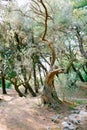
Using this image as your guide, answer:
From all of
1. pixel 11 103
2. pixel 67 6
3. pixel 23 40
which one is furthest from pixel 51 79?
pixel 23 40

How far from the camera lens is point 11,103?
1245 cm

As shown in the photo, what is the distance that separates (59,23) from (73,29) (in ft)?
4.21

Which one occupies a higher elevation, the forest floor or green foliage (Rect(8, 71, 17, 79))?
green foliage (Rect(8, 71, 17, 79))

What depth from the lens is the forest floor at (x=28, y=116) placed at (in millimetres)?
9320

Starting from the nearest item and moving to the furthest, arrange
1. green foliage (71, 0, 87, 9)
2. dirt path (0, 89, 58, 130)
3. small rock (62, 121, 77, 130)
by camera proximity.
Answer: dirt path (0, 89, 58, 130)
small rock (62, 121, 77, 130)
green foliage (71, 0, 87, 9)

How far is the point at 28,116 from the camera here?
1044cm

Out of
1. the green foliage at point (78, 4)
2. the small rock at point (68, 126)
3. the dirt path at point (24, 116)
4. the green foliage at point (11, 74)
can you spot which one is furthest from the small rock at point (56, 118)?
the green foliage at point (78, 4)

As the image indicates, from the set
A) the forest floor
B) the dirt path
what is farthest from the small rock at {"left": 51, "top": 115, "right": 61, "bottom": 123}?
the dirt path

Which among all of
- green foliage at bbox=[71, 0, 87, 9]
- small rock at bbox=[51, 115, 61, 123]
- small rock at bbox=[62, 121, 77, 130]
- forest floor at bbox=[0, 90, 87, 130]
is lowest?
small rock at bbox=[62, 121, 77, 130]

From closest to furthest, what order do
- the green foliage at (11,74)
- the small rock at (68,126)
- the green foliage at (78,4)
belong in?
the small rock at (68,126) → the green foliage at (78,4) → the green foliage at (11,74)

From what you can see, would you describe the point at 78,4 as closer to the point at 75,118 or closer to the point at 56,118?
the point at 75,118

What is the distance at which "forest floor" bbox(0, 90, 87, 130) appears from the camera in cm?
932

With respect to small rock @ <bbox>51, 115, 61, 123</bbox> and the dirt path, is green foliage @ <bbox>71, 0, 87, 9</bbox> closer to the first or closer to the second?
the dirt path

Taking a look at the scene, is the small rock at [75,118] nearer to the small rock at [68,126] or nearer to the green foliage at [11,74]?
the small rock at [68,126]
